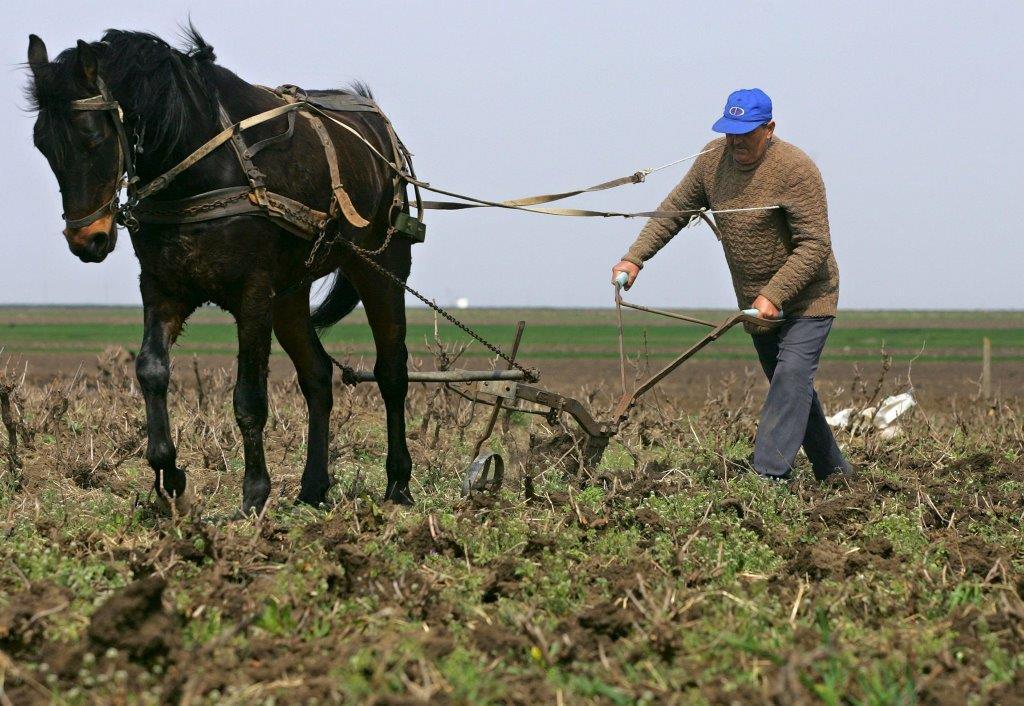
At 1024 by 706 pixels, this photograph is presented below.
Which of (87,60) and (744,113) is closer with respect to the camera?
(87,60)

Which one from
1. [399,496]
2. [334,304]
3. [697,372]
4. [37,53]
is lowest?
[697,372]

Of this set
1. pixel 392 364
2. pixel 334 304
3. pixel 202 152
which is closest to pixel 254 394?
pixel 202 152

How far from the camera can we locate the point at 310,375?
7141mm

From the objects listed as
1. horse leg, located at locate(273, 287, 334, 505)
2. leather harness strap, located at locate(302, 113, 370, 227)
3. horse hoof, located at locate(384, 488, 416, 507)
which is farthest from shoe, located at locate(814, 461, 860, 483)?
leather harness strap, located at locate(302, 113, 370, 227)

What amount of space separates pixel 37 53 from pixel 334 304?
2713 millimetres

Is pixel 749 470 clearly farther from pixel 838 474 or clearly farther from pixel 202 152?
pixel 202 152

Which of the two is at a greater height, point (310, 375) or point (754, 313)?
point (754, 313)

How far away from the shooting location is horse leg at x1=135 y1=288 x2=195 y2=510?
5598 millimetres

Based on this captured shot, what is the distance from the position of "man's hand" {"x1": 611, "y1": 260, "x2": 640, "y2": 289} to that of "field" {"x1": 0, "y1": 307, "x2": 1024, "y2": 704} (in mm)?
1018

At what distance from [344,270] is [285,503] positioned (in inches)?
52.0

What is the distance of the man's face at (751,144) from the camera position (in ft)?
21.8

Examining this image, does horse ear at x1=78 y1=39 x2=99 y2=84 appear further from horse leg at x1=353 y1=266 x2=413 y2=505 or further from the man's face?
the man's face

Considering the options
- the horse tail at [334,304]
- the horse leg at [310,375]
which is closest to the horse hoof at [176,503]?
the horse leg at [310,375]

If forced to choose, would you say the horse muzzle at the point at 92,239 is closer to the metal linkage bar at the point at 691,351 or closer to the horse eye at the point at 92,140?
the horse eye at the point at 92,140
